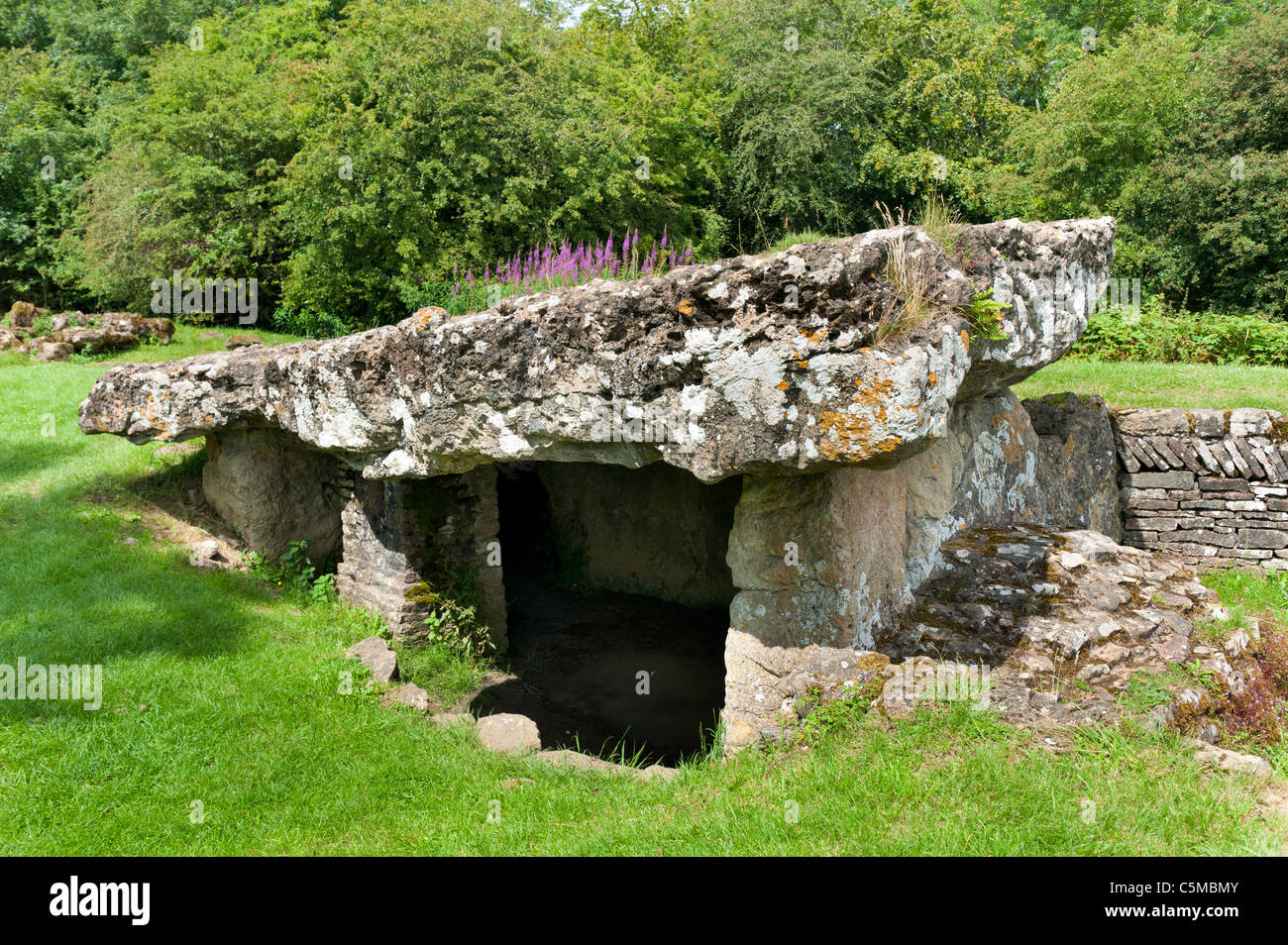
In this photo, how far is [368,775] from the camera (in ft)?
17.1

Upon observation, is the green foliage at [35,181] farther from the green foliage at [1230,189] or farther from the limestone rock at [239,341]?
the green foliage at [1230,189]

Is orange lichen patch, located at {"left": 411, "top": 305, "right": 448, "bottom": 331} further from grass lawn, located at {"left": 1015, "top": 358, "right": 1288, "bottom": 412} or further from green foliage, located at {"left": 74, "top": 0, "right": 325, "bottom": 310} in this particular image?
green foliage, located at {"left": 74, "top": 0, "right": 325, "bottom": 310}

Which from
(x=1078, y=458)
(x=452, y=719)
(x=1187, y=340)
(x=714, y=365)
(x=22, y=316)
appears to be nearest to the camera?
(x=714, y=365)

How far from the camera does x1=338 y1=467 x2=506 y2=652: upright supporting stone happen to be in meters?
7.49

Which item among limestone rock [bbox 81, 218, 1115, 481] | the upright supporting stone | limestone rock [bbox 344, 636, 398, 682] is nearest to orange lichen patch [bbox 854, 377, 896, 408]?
limestone rock [bbox 81, 218, 1115, 481]

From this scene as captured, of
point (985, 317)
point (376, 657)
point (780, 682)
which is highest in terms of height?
point (985, 317)

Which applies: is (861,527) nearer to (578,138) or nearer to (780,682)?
(780,682)

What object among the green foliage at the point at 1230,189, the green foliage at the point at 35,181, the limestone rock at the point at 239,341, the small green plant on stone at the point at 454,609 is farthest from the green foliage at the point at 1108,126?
the green foliage at the point at 35,181

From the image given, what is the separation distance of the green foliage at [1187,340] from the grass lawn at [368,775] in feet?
29.1

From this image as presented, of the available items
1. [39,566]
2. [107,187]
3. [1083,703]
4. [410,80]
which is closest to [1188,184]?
[410,80]

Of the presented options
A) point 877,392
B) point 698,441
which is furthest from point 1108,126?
point 698,441

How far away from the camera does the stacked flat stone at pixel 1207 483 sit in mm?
8297

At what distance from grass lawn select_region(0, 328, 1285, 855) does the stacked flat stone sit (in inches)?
209

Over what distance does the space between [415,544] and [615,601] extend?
135 inches
